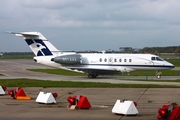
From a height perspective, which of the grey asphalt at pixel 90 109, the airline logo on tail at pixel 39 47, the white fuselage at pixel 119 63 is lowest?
the grey asphalt at pixel 90 109

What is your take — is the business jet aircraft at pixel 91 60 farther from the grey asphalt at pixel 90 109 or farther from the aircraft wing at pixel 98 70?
the grey asphalt at pixel 90 109

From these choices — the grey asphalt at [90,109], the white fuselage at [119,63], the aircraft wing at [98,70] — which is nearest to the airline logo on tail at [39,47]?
the white fuselage at [119,63]

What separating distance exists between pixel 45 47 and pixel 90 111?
2419cm

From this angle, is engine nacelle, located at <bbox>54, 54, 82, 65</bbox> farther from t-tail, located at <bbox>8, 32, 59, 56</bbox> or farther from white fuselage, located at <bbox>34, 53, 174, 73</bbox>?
t-tail, located at <bbox>8, 32, 59, 56</bbox>

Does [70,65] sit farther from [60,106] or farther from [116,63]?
[60,106]

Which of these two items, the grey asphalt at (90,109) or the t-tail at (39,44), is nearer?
the grey asphalt at (90,109)

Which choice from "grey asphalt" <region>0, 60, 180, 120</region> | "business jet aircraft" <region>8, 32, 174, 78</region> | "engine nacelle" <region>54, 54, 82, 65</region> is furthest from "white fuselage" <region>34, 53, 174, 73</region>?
"grey asphalt" <region>0, 60, 180, 120</region>

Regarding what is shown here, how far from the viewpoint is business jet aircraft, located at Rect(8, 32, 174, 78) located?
37.4 m

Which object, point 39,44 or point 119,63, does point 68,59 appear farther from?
point 119,63

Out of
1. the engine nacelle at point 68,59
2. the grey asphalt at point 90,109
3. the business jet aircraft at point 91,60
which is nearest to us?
the grey asphalt at point 90,109

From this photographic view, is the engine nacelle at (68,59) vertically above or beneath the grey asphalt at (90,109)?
above

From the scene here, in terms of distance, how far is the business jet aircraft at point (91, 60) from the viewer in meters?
37.4

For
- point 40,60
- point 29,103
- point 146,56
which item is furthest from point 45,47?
point 29,103

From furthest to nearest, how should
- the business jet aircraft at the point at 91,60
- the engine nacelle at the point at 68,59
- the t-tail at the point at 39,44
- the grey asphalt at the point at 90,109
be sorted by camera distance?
1. the t-tail at the point at 39,44
2. the business jet aircraft at the point at 91,60
3. the engine nacelle at the point at 68,59
4. the grey asphalt at the point at 90,109
